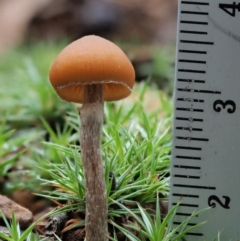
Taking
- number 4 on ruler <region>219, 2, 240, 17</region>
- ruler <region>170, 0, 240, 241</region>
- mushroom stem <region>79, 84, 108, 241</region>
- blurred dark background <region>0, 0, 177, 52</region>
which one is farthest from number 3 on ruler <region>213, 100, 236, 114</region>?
blurred dark background <region>0, 0, 177, 52</region>

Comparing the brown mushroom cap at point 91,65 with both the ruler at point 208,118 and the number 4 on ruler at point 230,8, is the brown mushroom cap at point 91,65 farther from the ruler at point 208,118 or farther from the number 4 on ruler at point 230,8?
the number 4 on ruler at point 230,8

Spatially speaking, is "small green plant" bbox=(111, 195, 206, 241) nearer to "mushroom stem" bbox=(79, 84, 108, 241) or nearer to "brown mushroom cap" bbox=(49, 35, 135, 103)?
A: "mushroom stem" bbox=(79, 84, 108, 241)

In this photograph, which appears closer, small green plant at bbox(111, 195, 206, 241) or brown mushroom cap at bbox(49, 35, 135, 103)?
brown mushroom cap at bbox(49, 35, 135, 103)

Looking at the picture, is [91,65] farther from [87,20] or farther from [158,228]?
[87,20]

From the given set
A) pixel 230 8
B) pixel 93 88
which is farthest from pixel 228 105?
pixel 93 88

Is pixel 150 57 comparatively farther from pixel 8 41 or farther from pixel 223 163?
pixel 223 163

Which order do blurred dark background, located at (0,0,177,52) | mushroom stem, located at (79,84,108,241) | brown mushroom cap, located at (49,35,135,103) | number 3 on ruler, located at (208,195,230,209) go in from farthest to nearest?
1. blurred dark background, located at (0,0,177,52)
2. number 3 on ruler, located at (208,195,230,209)
3. mushroom stem, located at (79,84,108,241)
4. brown mushroom cap, located at (49,35,135,103)

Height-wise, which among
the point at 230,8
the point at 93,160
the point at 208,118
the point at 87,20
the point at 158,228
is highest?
the point at 87,20

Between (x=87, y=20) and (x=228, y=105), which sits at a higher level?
(x=87, y=20)
